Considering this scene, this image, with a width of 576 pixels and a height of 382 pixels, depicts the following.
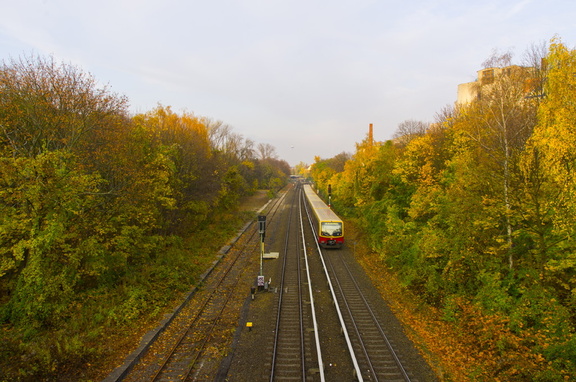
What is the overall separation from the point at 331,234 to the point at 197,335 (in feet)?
43.8

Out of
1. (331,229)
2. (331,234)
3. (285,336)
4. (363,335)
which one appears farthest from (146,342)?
(331,229)

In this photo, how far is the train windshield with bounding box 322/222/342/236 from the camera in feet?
73.9

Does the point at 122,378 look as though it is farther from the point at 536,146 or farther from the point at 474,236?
the point at 536,146

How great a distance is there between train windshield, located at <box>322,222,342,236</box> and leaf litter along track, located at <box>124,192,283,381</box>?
7.58 metres

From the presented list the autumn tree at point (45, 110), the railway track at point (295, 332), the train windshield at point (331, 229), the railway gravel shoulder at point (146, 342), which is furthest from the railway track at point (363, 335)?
the autumn tree at point (45, 110)

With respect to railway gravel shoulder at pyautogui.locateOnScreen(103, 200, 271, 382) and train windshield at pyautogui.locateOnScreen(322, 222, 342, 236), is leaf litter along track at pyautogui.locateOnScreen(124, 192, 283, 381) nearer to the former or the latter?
railway gravel shoulder at pyautogui.locateOnScreen(103, 200, 271, 382)

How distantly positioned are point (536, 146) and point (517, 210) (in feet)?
7.16

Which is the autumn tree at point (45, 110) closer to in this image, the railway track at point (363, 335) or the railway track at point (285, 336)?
the railway track at point (285, 336)

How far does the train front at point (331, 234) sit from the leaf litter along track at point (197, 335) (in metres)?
7.36

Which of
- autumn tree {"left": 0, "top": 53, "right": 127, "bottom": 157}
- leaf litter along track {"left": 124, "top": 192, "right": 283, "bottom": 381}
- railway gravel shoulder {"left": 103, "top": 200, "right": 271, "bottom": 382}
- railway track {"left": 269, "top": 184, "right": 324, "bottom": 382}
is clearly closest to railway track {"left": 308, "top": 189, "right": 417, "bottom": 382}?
railway track {"left": 269, "top": 184, "right": 324, "bottom": 382}

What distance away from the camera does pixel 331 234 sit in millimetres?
22500

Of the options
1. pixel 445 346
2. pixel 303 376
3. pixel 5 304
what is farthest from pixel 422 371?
pixel 5 304

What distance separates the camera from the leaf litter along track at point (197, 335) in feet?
29.3

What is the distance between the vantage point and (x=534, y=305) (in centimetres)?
865
